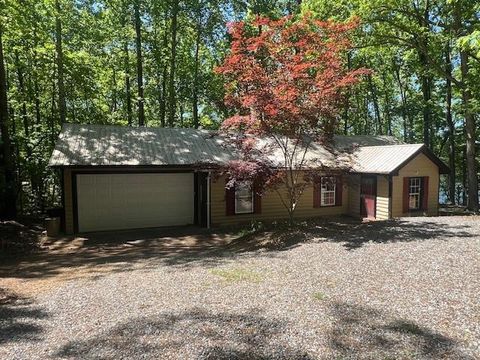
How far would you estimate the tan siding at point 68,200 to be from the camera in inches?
503

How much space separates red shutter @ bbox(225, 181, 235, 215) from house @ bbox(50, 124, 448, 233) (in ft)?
0.13

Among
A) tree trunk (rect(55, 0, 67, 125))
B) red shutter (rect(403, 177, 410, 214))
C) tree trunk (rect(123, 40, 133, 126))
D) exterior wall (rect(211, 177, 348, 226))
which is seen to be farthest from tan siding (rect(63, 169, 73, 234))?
red shutter (rect(403, 177, 410, 214))

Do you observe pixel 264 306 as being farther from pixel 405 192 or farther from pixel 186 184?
pixel 405 192

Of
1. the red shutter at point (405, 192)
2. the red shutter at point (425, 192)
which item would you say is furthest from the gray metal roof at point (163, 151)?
the red shutter at point (425, 192)

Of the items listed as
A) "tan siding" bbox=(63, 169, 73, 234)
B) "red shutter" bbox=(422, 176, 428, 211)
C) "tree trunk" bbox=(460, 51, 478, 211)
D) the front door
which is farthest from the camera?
"tree trunk" bbox=(460, 51, 478, 211)

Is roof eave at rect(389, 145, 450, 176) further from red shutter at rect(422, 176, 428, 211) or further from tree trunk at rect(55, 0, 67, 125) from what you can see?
tree trunk at rect(55, 0, 67, 125)

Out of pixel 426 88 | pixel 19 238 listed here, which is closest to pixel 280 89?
pixel 19 238

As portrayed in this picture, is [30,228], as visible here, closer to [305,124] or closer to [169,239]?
[169,239]

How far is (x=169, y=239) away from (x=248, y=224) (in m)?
3.53

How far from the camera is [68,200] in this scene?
12.8 meters

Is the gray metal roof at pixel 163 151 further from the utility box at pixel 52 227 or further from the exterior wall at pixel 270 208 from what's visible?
the utility box at pixel 52 227

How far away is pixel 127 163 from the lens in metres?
13.0

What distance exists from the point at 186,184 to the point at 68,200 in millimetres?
4323

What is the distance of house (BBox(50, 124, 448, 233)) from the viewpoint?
42.8ft
